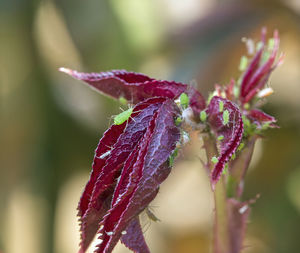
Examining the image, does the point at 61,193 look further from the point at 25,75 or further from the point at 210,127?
the point at 210,127

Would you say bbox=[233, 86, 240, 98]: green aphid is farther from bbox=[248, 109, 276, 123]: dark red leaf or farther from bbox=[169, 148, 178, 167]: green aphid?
bbox=[169, 148, 178, 167]: green aphid

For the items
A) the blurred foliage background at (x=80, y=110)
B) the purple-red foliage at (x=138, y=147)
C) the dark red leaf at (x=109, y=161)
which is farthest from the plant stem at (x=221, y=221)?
the blurred foliage background at (x=80, y=110)

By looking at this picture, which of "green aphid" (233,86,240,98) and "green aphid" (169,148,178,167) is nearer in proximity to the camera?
"green aphid" (169,148,178,167)

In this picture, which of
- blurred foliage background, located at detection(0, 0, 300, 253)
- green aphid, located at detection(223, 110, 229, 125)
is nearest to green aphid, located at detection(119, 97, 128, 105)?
green aphid, located at detection(223, 110, 229, 125)

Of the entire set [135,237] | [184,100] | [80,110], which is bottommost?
[135,237]

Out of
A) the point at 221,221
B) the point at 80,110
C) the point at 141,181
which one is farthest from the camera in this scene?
the point at 80,110

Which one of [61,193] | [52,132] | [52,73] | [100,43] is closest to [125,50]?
[100,43]

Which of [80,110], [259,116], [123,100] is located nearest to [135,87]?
[123,100]

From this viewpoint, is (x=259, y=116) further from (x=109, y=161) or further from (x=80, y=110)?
(x=80, y=110)

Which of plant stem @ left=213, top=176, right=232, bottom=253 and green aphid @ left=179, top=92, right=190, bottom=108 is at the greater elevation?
green aphid @ left=179, top=92, right=190, bottom=108
